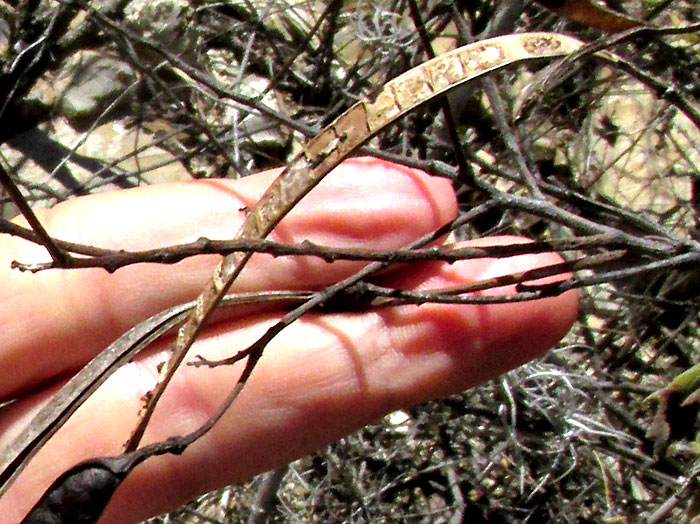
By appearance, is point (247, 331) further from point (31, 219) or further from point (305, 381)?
point (31, 219)

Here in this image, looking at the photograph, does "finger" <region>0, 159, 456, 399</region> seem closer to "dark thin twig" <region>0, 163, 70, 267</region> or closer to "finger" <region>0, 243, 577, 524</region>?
"finger" <region>0, 243, 577, 524</region>

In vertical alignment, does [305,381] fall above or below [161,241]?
below

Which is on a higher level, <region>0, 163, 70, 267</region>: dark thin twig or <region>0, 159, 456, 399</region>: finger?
<region>0, 159, 456, 399</region>: finger

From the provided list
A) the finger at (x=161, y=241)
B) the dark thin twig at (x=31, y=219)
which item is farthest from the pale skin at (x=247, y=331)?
the dark thin twig at (x=31, y=219)

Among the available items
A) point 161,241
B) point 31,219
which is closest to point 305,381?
point 161,241

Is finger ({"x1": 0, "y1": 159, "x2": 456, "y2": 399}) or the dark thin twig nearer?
the dark thin twig

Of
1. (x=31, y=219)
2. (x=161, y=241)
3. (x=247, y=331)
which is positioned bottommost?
(x=31, y=219)

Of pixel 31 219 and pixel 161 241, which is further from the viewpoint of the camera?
pixel 161 241

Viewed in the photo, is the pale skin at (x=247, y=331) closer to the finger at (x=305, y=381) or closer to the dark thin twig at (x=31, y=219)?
the finger at (x=305, y=381)

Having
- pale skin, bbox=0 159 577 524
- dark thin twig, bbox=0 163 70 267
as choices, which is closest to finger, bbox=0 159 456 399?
pale skin, bbox=0 159 577 524
